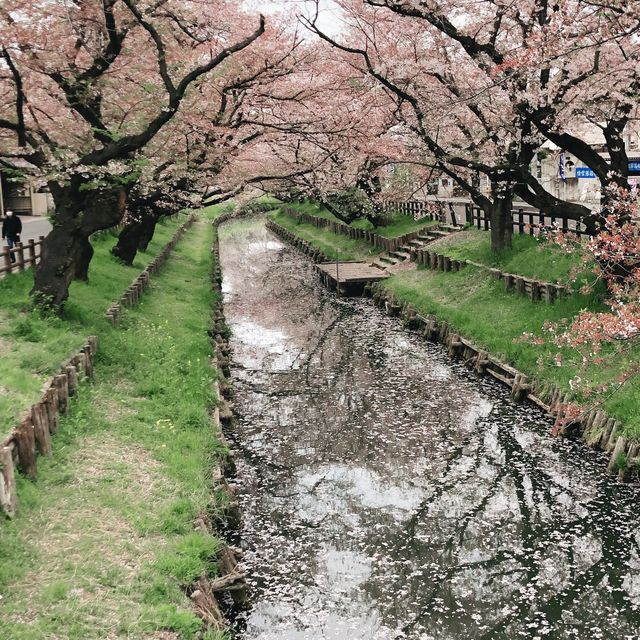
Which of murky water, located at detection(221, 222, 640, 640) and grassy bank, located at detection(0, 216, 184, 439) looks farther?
grassy bank, located at detection(0, 216, 184, 439)

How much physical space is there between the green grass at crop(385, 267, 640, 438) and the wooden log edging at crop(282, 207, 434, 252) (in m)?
6.66

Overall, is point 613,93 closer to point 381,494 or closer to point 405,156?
point 381,494

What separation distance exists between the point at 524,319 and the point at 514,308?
4.75 feet

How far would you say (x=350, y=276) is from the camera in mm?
32469

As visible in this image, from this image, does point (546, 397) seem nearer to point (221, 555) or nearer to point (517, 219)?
point (221, 555)

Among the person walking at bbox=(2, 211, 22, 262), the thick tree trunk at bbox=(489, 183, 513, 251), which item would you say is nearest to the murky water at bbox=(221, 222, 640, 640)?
the thick tree trunk at bbox=(489, 183, 513, 251)

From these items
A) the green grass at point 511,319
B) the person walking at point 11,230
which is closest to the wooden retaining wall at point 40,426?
the green grass at point 511,319

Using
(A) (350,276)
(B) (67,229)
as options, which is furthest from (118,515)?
(A) (350,276)

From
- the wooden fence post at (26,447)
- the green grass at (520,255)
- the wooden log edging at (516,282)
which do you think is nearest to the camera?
the wooden fence post at (26,447)

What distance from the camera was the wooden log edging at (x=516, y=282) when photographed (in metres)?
19.4

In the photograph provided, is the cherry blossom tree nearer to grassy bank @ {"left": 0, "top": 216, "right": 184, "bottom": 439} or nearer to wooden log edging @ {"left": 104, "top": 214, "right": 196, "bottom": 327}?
grassy bank @ {"left": 0, "top": 216, "right": 184, "bottom": 439}

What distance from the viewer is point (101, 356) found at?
15.3 metres

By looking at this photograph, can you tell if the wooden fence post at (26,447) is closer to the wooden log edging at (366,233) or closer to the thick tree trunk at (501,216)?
the thick tree trunk at (501,216)

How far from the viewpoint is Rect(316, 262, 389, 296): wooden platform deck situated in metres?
31.9
